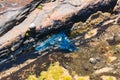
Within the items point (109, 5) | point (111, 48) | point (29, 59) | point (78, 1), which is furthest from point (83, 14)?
point (29, 59)

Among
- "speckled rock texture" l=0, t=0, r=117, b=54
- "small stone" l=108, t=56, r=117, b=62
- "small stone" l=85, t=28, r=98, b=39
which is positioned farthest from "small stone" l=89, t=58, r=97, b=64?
"speckled rock texture" l=0, t=0, r=117, b=54

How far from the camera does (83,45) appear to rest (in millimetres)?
15281

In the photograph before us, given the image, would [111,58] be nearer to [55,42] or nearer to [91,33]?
[91,33]

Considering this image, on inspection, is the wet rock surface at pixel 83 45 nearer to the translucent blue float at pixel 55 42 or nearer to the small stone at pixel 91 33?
the small stone at pixel 91 33

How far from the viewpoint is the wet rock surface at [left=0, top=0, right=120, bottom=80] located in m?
13.5

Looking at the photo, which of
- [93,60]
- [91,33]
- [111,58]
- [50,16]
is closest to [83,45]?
[91,33]

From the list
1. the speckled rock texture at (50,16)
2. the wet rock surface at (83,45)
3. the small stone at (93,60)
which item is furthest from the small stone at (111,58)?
the speckled rock texture at (50,16)

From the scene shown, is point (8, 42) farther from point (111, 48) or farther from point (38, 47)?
point (111, 48)

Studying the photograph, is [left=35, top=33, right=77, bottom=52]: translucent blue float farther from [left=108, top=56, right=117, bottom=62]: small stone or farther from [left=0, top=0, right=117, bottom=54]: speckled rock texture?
[left=108, top=56, right=117, bottom=62]: small stone

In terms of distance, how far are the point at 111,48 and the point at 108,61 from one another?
1.04 meters

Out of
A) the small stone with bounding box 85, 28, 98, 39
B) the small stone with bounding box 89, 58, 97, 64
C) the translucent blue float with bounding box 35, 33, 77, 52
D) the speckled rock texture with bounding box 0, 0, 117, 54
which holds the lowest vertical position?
the small stone with bounding box 89, 58, 97, 64

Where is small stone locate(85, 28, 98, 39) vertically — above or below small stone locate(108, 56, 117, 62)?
above

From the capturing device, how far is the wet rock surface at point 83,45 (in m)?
13.5

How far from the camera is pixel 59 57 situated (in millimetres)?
14453
